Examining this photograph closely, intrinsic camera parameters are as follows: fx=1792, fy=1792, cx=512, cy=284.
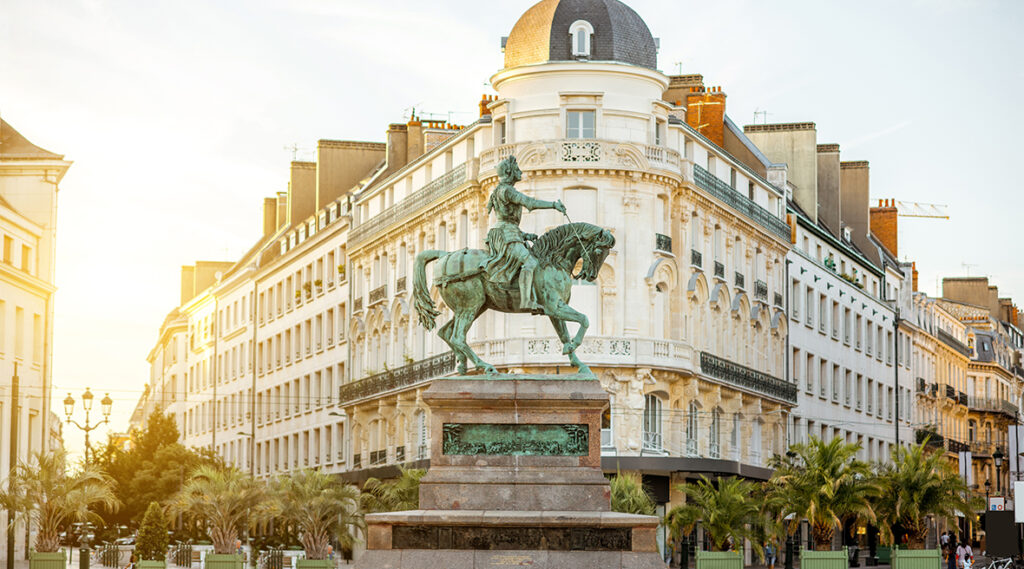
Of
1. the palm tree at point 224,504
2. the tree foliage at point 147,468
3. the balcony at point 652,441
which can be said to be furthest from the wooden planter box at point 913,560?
the tree foliage at point 147,468

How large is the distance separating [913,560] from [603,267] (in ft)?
56.7

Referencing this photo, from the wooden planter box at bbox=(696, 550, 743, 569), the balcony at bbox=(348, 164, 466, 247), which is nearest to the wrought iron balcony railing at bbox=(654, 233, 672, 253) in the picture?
the balcony at bbox=(348, 164, 466, 247)

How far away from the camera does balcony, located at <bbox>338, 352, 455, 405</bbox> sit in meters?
59.5

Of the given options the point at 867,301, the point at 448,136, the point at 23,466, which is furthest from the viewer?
the point at 867,301

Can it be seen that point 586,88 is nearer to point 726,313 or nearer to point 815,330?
point 726,313

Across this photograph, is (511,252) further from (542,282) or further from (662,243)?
(662,243)

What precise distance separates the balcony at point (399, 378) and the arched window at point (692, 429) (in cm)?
782

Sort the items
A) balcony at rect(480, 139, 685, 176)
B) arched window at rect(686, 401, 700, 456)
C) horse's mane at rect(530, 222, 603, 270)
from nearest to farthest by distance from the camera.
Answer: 1. horse's mane at rect(530, 222, 603, 270)
2. balcony at rect(480, 139, 685, 176)
3. arched window at rect(686, 401, 700, 456)

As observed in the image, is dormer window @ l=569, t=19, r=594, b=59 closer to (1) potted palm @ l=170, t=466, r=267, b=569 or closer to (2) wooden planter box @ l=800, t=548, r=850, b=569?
(1) potted palm @ l=170, t=466, r=267, b=569

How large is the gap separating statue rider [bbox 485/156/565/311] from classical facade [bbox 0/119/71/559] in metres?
28.8

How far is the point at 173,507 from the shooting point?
60.2m

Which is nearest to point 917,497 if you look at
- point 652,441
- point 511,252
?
point 652,441

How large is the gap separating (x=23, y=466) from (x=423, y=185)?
1951 centimetres

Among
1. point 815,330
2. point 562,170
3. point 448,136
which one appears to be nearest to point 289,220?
point 448,136
